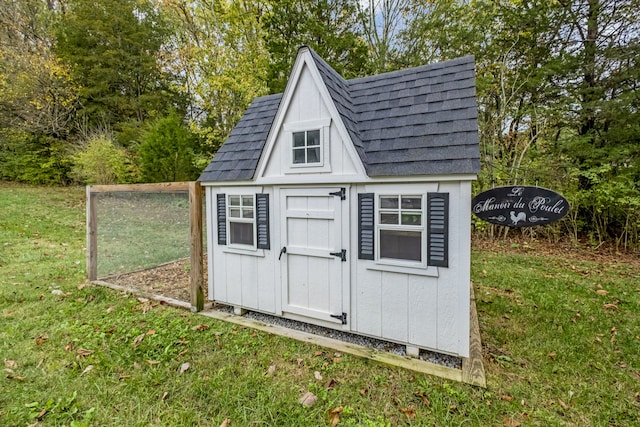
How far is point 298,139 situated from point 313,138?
0.21 meters

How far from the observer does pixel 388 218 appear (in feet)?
10.4

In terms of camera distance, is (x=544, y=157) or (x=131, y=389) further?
(x=544, y=157)

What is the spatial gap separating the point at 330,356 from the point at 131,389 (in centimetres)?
187

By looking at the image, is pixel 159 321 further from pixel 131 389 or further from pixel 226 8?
pixel 226 8

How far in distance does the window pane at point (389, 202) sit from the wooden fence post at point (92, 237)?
5.22 m

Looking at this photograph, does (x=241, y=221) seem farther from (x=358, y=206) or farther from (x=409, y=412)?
(x=409, y=412)

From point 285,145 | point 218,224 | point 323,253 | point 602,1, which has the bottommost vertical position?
point 323,253

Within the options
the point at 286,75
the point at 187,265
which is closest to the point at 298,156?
the point at 187,265

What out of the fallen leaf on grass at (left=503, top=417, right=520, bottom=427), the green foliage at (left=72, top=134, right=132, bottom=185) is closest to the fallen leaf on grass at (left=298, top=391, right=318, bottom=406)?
the fallen leaf on grass at (left=503, top=417, right=520, bottom=427)

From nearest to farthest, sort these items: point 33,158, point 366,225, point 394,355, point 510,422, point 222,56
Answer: point 510,422 → point 394,355 → point 366,225 → point 222,56 → point 33,158

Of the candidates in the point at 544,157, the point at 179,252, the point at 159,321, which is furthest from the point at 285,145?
the point at 544,157

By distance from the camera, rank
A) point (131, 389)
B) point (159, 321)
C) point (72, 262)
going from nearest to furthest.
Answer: point (131, 389) → point (159, 321) → point (72, 262)

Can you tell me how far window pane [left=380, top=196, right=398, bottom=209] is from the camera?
3123 millimetres

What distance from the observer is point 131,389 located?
265 cm
